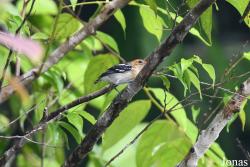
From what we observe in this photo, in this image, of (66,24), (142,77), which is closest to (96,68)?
(66,24)

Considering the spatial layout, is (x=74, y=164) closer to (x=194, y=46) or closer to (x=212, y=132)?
(x=212, y=132)

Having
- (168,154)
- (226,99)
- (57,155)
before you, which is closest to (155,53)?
(226,99)

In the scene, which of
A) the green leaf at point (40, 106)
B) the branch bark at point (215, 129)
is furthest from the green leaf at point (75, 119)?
the branch bark at point (215, 129)

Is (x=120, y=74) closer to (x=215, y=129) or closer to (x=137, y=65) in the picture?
(x=137, y=65)

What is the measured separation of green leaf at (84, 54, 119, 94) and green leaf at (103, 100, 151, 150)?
0.22 meters

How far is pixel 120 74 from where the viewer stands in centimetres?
292

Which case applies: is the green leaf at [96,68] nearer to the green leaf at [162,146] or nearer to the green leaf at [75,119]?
the green leaf at [162,146]

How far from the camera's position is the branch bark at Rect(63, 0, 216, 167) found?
184cm

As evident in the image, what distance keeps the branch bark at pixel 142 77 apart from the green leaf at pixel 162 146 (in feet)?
1.61

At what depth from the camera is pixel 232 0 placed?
210cm

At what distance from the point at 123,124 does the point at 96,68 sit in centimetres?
29

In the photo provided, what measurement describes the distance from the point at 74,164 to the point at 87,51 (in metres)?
1.05

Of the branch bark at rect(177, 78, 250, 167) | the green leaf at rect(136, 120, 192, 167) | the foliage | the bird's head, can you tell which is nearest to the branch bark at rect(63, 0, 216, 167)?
the foliage

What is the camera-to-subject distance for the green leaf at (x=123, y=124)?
9.24 ft
